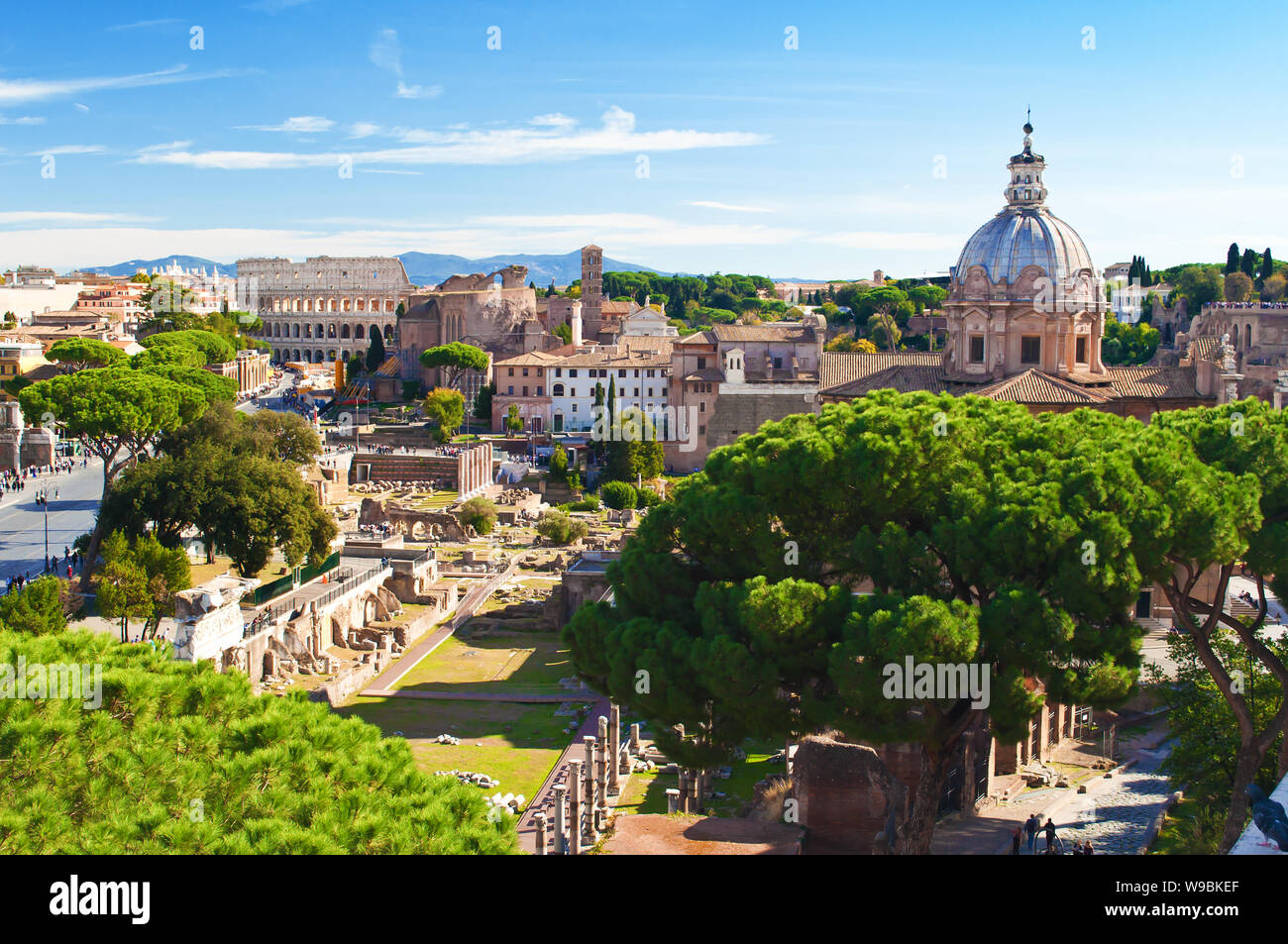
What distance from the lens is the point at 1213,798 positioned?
16.3 meters

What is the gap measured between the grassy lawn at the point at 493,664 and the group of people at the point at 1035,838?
38.0 ft

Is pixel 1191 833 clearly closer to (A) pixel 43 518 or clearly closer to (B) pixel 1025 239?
(B) pixel 1025 239

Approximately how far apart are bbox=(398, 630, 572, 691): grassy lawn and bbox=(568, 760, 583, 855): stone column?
30.4 ft

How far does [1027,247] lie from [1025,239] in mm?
240

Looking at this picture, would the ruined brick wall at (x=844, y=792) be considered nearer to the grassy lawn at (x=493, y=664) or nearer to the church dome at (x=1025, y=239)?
the grassy lawn at (x=493, y=664)

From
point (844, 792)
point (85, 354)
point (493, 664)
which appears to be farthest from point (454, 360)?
point (844, 792)

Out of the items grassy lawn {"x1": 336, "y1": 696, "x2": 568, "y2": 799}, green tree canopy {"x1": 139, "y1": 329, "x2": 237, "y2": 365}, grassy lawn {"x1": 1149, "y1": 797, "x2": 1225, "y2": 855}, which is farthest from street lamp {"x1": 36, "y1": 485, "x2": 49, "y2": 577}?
grassy lawn {"x1": 1149, "y1": 797, "x2": 1225, "y2": 855}

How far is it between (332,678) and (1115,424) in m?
15.3

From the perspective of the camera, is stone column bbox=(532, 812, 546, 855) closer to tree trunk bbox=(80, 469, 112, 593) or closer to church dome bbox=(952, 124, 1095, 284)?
tree trunk bbox=(80, 469, 112, 593)

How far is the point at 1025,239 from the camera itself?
3512cm

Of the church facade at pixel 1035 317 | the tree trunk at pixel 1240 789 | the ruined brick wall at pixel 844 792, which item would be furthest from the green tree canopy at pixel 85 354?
the tree trunk at pixel 1240 789

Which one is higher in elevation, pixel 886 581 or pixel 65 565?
pixel 886 581
